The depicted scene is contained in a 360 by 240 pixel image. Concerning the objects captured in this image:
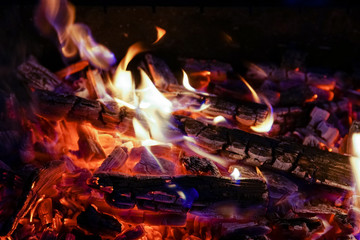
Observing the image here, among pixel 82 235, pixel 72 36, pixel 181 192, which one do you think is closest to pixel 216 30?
pixel 72 36

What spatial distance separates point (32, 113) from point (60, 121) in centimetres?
24

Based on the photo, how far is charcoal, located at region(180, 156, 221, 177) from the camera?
6.70 ft

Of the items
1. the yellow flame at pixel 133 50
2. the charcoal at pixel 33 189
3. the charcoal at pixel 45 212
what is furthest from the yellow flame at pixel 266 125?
the charcoal at pixel 45 212

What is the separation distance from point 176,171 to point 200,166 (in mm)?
194

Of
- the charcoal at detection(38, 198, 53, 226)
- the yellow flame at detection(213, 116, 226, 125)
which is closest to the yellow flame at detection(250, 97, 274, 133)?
the yellow flame at detection(213, 116, 226, 125)

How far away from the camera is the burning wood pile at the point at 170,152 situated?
74.1 inches

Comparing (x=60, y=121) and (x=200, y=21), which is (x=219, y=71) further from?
(x=60, y=121)

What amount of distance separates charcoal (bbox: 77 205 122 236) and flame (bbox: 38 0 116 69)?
5.11 ft

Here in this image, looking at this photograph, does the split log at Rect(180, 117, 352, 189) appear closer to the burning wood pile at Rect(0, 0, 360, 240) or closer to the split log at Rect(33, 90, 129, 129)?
the burning wood pile at Rect(0, 0, 360, 240)

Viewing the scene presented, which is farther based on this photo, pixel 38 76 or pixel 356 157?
pixel 38 76

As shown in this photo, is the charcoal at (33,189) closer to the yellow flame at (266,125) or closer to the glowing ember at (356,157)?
the yellow flame at (266,125)

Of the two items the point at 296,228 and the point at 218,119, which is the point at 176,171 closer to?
the point at 218,119

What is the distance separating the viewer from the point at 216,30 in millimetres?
3045

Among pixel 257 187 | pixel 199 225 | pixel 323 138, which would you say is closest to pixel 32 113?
pixel 199 225
